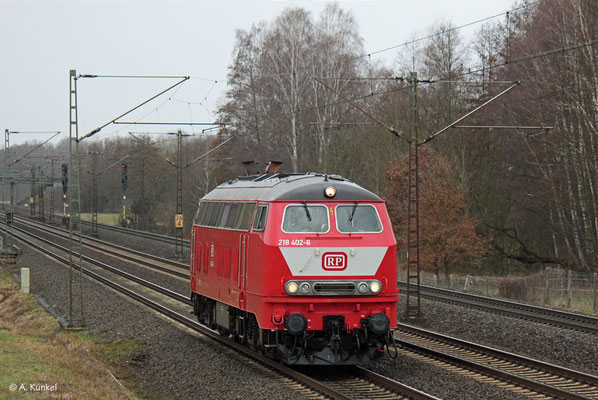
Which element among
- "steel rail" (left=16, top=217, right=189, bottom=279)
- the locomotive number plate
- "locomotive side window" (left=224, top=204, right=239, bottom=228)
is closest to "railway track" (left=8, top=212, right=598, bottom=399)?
the locomotive number plate

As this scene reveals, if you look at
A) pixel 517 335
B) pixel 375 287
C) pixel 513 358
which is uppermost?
pixel 375 287

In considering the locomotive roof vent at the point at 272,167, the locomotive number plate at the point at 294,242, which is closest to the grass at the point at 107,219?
the locomotive roof vent at the point at 272,167

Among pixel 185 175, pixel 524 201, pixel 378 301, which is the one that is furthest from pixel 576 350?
pixel 185 175

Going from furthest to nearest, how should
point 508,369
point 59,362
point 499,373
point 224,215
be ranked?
point 224,215, point 59,362, point 508,369, point 499,373

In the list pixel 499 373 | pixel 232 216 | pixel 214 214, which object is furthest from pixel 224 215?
pixel 499 373

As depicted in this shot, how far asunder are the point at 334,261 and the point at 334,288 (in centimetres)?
47

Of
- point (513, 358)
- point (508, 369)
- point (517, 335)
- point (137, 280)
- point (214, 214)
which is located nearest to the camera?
point (508, 369)

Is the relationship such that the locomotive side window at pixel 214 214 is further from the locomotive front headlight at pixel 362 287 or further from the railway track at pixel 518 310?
the railway track at pixel 518 310

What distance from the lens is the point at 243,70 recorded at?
61875mm

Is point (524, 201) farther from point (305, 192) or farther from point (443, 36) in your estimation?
point (305, 192)

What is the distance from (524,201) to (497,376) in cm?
3132

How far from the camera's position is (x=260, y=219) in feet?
48.1

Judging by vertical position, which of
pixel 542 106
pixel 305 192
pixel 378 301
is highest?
pixel 542 106

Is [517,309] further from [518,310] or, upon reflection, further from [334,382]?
[334,382]
